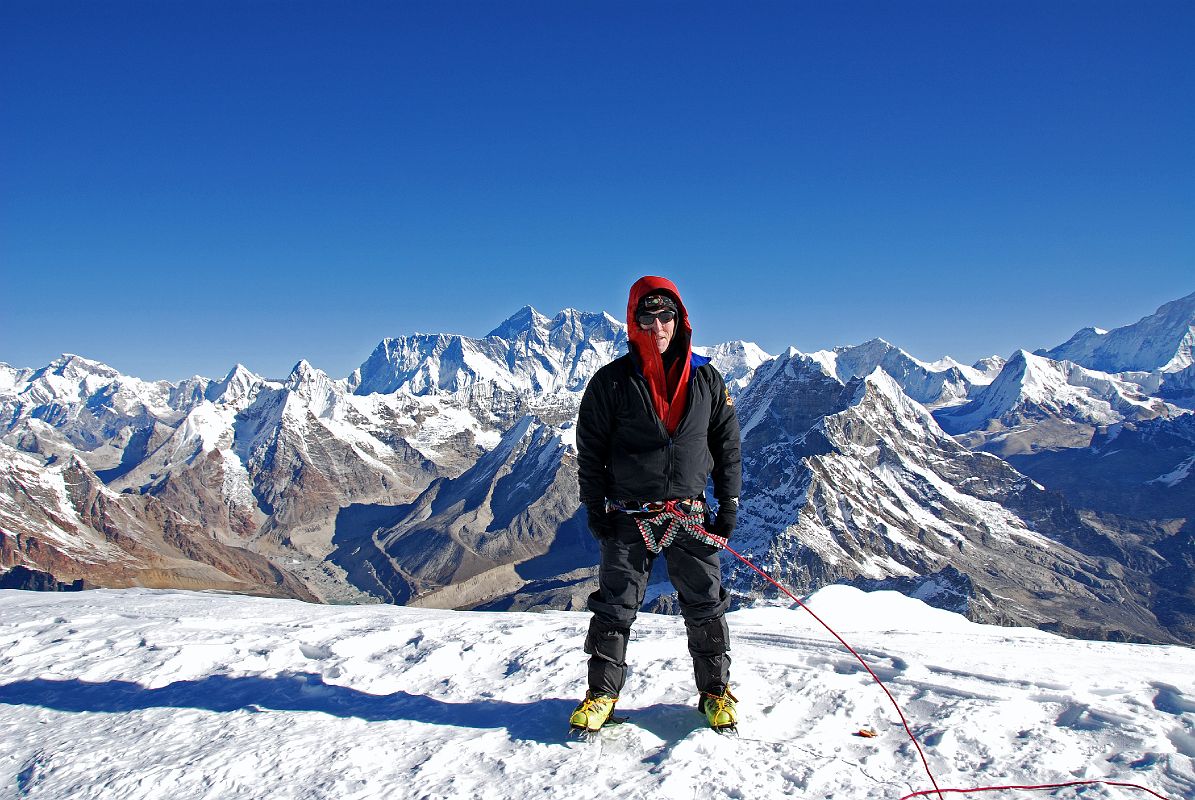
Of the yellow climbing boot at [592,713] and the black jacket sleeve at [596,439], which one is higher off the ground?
the black jacket sleeve at [596,439]

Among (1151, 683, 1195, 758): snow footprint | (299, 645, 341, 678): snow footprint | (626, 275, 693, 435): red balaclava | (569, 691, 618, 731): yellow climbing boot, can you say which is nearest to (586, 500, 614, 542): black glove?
(626, 275, 693, 435): red balaclava

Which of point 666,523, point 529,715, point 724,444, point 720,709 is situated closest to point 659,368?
point 724,444

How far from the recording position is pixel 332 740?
289 inches

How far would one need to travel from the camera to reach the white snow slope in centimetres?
647

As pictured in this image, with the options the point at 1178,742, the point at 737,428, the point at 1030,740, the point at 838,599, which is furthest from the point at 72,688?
the point at 838,599

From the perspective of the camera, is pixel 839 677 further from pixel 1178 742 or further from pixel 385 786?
pixel 385 786

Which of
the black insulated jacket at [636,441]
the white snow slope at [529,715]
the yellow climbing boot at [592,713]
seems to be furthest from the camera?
the black insulated jacket at [636,441]

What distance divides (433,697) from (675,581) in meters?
3.68

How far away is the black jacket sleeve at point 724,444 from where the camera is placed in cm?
830

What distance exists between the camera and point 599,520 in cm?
795

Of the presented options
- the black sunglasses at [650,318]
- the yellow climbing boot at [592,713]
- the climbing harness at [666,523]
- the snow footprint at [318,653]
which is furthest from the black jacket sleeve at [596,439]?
the snow footprint at [318,653]

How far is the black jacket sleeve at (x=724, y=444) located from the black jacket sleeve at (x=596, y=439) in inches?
52.4

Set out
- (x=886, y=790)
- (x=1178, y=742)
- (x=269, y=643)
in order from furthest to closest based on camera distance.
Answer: (x=269, y=643), (x=1178, y=742), (x=886, y=790)

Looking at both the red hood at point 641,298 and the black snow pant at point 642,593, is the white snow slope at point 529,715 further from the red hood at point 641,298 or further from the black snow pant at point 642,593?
the red hood at point 641,298
